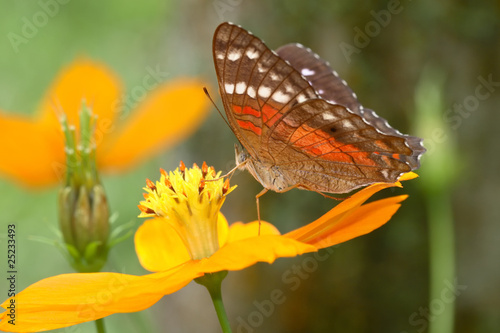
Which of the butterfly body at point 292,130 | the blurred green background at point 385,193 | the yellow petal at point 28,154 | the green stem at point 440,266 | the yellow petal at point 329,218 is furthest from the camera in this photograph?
the blurred green background at point 385,193

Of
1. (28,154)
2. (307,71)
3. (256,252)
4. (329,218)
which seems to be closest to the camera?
(256,252)

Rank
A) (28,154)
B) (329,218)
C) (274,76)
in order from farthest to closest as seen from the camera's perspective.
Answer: (28,154), (274,76), (329,218)

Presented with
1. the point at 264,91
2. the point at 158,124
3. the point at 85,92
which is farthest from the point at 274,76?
the point at 85,92

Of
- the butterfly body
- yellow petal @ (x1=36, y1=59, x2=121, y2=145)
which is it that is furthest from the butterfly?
yellow petal @ (x1=36, y1=59, x2=121, y2=145)

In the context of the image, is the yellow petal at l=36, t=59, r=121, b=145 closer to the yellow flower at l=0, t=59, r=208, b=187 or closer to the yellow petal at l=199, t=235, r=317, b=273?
the yellow flower at l=0, t=59, r=208, b=187

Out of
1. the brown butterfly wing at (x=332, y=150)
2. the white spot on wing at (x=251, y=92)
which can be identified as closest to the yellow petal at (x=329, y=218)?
the brown butterfly wing at (x=332, y=150)

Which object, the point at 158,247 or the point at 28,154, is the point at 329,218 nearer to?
the point at 158,247

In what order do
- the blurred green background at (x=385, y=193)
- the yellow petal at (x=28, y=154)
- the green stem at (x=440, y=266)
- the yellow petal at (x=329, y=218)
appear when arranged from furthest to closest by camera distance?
the blurred green background at (x=385, y=193) → the yellow petal at (x=28, y=154) → the green stem at (x=440, y=266) → the yellow petal at (x=329, y=218)

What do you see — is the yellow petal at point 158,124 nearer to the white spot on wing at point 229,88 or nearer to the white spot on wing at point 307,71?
the white spot on wing at point 307,71

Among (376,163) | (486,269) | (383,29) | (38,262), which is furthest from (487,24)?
(38,262)
